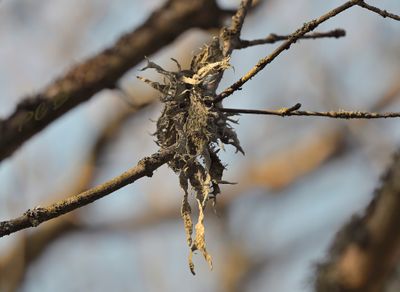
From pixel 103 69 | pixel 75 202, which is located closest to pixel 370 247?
pixel 103 69

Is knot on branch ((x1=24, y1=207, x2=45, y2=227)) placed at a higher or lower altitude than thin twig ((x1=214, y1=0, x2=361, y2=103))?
lower

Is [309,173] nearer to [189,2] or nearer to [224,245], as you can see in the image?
[224,245]

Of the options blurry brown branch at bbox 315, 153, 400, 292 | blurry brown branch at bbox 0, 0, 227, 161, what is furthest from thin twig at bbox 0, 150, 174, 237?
blurry brown branch at bbox 315, 153, 400, 292

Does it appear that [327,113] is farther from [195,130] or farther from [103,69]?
[103,69]

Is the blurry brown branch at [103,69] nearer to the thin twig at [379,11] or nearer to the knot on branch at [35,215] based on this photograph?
the knot on branch at [35,215]

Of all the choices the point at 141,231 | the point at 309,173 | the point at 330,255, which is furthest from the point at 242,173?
the point at 330,255

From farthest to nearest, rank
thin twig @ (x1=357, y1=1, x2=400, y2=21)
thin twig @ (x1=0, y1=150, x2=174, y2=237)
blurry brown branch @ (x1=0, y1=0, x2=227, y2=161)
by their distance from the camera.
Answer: blurry brown branch @ (x1=0, y1=0, x2=227, y2=161) → thin twig @ (x1=357, y1=1, x2=400, y2=21) → thin twig @ (x1=0, y1=150, x2=174, y2=237)

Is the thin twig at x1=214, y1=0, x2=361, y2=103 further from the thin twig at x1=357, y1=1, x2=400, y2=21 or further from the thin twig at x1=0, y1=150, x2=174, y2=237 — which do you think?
the thin twig at x1=0, y1=150, x2=174, y2=237
